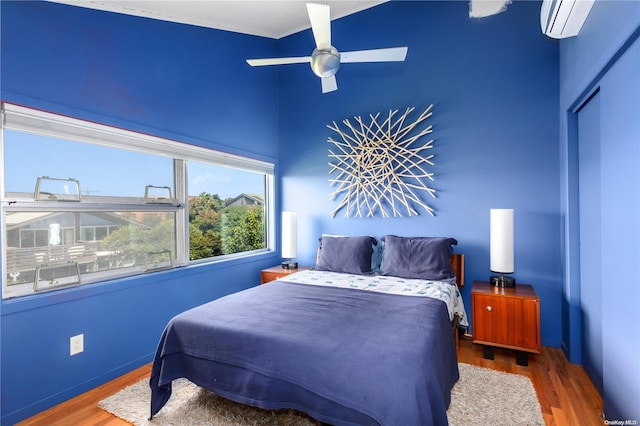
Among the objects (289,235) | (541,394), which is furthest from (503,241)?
(289,235)

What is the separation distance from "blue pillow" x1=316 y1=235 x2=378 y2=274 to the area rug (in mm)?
1312

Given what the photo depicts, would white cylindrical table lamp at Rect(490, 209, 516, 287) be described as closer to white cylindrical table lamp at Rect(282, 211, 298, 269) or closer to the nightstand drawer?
the nightstand drawer

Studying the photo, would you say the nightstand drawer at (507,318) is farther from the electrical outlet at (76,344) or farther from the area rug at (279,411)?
the electrical outlet at (76,344)

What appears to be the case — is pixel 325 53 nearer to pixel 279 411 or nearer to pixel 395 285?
pixel 395 285

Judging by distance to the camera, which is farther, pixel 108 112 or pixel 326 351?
pixel 108 112

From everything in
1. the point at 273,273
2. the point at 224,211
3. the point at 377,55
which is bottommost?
the point at 273,273

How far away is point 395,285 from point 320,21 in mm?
2066

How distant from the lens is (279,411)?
6.39 feet

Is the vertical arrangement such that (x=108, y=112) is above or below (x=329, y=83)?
below

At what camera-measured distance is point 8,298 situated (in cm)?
191

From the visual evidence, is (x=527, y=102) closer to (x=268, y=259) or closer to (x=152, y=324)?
(x=268, y=259)


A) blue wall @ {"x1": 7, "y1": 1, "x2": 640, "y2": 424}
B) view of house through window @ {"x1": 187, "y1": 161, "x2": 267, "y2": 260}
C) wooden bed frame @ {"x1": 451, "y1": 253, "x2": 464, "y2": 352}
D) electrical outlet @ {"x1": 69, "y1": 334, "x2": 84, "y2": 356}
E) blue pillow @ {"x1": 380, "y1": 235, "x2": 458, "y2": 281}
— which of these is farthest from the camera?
view of house through window @ {"x1": 187, "y1": 161, "x2": 267, "y2": 260}

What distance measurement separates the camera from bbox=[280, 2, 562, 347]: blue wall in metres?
2.89

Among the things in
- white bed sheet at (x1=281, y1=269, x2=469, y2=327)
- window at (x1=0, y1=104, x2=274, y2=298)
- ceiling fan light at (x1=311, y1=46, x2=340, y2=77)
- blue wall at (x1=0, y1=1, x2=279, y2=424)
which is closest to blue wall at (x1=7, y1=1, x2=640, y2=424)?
blue wall at (x1=0, y1=1, x2=279, y2=424)
